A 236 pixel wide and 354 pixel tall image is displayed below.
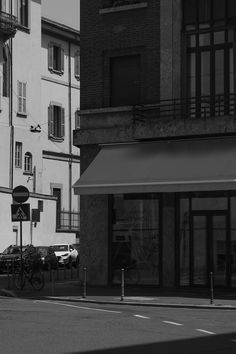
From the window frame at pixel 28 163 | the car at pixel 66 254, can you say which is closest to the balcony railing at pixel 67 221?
the window frame at pixel 28 163

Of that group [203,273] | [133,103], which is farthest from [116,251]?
[133,103]

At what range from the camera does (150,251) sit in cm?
2747

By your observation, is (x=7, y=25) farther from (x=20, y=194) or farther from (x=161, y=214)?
(x=161, y=214)

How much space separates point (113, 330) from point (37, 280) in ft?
39.4

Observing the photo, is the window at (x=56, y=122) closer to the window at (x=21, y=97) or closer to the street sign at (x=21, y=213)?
the window at (x=21, y=97)

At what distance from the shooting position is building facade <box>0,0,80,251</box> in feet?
165

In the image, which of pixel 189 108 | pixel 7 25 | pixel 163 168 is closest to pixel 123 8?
pixel 189 108

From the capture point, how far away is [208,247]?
2625cm

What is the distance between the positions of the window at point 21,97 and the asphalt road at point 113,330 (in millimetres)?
32127

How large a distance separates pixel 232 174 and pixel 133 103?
588cm

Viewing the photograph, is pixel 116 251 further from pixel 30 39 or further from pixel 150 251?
pixel 30 39

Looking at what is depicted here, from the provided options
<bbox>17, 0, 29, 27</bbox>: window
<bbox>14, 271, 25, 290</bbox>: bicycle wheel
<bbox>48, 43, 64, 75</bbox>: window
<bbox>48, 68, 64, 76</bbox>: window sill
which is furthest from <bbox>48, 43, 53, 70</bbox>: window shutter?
<bbox>14, 271, 25, 290</bbox>: bicycle wheel

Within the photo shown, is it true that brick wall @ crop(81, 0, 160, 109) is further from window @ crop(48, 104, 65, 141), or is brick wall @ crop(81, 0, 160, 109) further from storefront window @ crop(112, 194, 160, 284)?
window @ crop(48, 104, 65, 141)

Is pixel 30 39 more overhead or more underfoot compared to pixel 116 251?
more overhead
